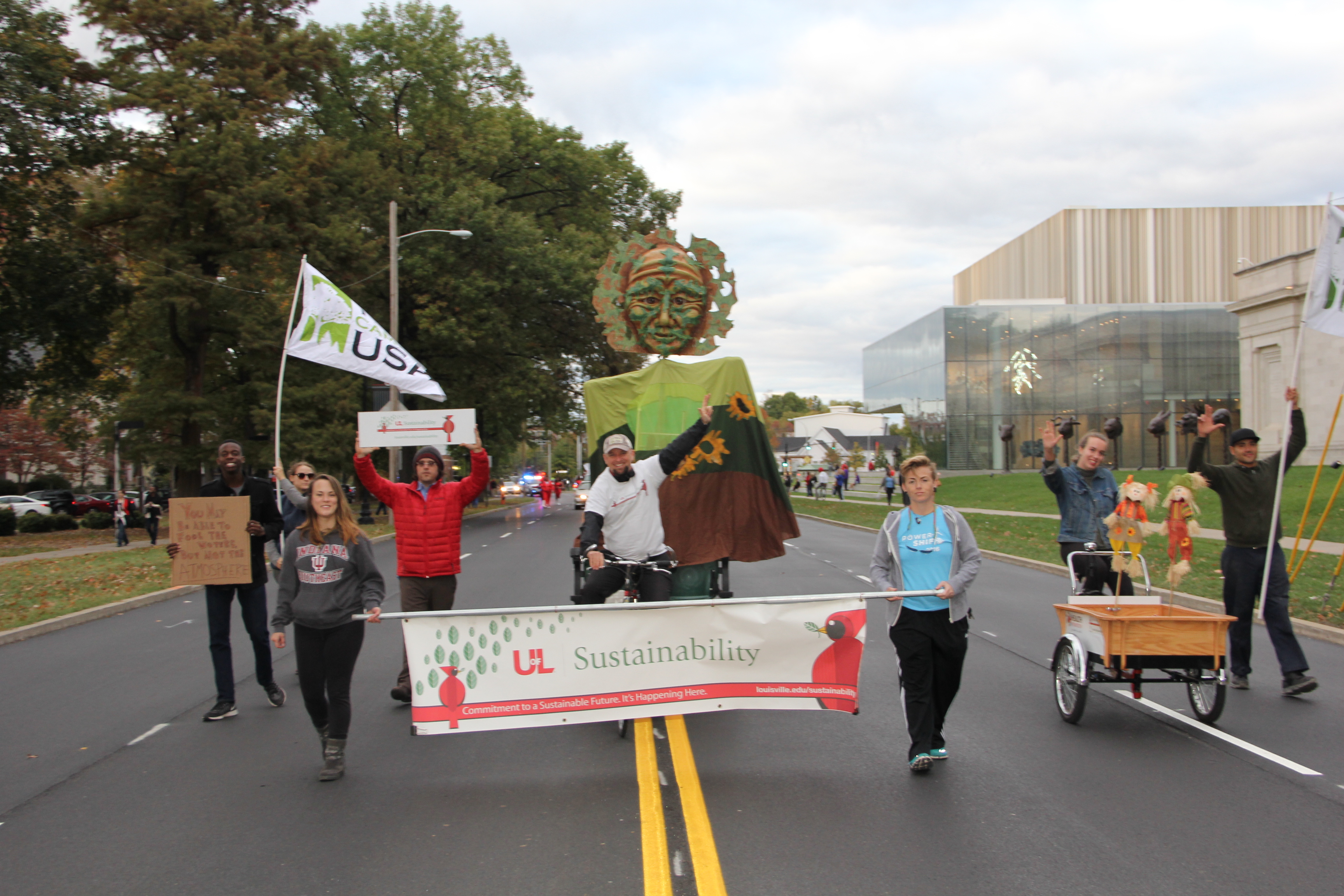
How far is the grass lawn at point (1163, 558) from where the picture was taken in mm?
11711

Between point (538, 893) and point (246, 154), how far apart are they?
29.4 m

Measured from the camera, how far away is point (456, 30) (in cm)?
3672

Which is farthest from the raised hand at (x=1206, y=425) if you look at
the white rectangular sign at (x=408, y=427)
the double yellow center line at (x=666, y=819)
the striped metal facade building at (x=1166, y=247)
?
the striped metal facade building at (x=1166, y=247)

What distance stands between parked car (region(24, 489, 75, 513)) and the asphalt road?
153 ft

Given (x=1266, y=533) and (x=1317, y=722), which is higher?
(x=1266, y=533)

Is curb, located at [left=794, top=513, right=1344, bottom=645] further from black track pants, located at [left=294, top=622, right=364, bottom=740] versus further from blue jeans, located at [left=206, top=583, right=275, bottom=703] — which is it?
blue jeans, located at [left=206, top=583, right=275, bottom=703]

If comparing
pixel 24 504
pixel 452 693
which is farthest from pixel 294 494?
pixel 24 504

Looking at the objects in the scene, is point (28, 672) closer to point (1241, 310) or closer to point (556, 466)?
point (1241, 310)

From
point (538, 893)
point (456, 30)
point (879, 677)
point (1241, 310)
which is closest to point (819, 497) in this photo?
point (1241, 310)

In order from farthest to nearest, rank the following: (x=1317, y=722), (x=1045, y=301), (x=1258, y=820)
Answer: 1. (x=1045, y=301)
2. (x=1317, y=722)
3. (x=1258, y=820)

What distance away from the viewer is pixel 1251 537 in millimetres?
7258

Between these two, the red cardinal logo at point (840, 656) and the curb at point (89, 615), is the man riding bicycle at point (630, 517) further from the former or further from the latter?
the curb at point (89, 615)

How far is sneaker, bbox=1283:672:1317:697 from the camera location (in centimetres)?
703

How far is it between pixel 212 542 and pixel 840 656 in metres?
4.35
